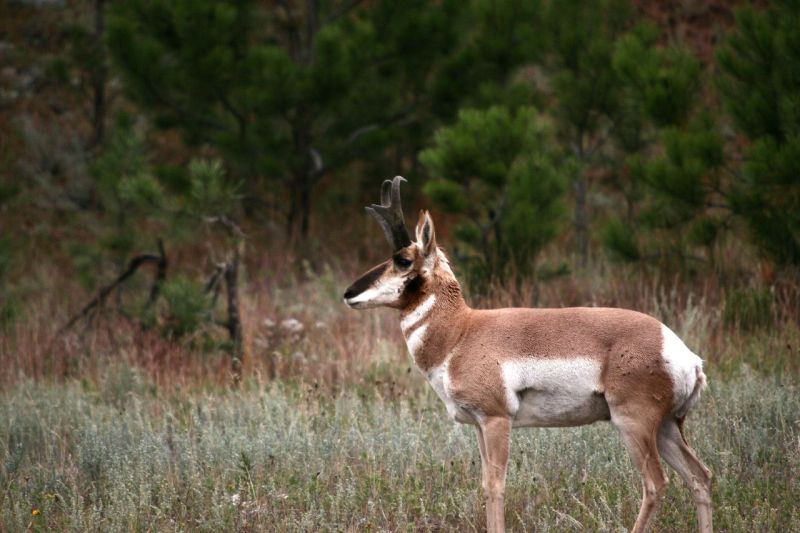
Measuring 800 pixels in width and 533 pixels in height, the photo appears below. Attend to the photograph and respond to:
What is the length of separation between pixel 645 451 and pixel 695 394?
0.42m

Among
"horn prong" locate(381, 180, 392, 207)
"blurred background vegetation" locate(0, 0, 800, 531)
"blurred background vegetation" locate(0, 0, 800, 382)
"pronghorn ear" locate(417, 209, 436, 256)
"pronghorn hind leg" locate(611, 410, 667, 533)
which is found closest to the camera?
"pronghorn hind leg" locate(611, 410, 667, 533)

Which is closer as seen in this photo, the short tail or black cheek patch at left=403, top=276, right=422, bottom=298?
the short tail

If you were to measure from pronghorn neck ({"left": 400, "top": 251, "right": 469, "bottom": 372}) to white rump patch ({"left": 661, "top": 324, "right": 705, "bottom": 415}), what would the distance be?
3.68ft

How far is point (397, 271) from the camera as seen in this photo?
17.7 feet

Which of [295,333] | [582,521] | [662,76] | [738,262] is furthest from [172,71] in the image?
[582,521]

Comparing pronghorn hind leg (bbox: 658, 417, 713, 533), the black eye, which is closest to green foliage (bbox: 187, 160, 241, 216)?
Result: the black eye

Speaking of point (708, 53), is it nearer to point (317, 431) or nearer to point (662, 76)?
point (662, 76)

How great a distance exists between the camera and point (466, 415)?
5.14 meters

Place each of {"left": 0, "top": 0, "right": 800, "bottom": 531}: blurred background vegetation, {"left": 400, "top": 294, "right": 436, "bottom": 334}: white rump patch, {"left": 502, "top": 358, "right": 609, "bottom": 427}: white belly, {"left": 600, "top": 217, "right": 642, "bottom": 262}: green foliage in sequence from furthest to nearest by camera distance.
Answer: {"left": 600, "top": 217, "right": 642, "bottom": 262}: green foliage, {"left": 0, "top": 0, "right": 800, "bottom": 531}: blurred background vegetation, {"left": 400, "top": 294, "right": 436, "bottom": 334}: white rump patch, {"left": 502, "top": 358, "right": 609, "bottom": 427}: white belly

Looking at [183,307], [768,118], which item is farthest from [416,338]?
[768,118]

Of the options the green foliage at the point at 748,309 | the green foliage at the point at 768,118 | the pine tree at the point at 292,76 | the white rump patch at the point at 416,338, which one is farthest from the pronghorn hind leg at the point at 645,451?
the pine tree at the point at 292,76

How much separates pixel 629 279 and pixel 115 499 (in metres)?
6.62

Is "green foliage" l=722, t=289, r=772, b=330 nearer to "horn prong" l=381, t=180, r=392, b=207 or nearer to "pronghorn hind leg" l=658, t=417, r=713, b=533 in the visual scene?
"pronghorn hind leg" l=658, t=417, r=713, b=533

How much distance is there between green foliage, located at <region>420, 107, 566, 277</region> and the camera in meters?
10.5
